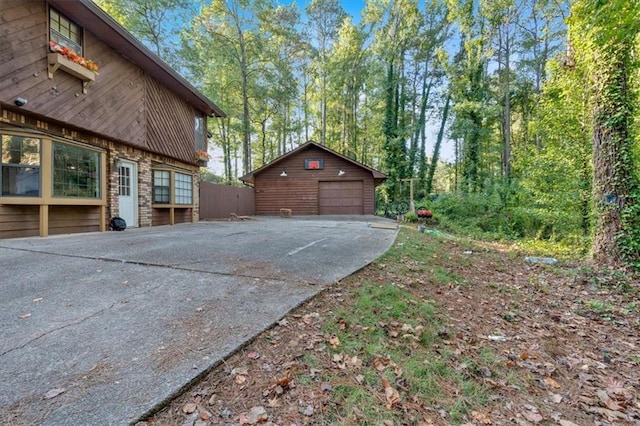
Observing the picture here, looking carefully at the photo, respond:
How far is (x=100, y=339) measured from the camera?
1973 millimetres

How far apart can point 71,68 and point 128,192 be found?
3265mm

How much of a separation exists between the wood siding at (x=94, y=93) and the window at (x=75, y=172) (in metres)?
0.59

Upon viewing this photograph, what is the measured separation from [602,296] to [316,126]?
23.0 meters

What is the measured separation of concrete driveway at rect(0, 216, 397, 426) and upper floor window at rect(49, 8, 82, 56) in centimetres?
454

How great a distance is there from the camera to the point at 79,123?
6.38m

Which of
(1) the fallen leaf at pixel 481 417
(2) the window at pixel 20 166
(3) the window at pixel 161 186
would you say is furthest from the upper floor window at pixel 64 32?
(1) the fallen leaf at pixel 481 417

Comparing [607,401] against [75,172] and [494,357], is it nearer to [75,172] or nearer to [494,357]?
[494,357]

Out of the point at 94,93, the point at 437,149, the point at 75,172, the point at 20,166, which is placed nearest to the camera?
the point at 20,166

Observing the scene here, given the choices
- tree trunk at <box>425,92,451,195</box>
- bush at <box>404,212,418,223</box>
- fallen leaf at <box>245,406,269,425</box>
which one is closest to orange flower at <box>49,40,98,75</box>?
fallen leaf at <box>245,406,269,425</box>

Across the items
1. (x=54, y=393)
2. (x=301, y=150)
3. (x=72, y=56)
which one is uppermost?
(x=301, y=150)

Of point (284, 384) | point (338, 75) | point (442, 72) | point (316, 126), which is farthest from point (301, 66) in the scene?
point (284, 384)

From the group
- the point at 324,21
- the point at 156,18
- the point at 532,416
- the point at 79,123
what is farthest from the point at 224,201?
the point at 324,21

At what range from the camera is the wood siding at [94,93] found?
5.21 meters

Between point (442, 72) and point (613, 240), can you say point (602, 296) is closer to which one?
point (613, 240)
